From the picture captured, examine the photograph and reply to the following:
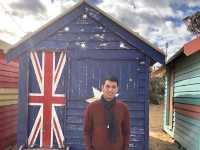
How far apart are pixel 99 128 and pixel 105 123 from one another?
4.0 inches

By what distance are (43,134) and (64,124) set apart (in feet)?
1.92

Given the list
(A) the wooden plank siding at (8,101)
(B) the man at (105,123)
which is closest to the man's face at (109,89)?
(B) the man at (105,123)

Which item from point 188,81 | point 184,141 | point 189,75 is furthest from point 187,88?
point 184,141

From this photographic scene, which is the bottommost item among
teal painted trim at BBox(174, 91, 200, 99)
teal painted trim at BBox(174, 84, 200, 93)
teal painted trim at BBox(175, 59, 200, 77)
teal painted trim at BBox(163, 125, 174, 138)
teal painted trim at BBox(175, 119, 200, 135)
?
teal painted trim at BBox(163, 125, 174, 138)

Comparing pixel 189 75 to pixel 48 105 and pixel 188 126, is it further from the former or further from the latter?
pixel 48 105

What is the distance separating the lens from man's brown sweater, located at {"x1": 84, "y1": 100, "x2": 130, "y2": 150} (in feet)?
15.5

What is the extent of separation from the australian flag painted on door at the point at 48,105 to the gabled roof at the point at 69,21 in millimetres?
346

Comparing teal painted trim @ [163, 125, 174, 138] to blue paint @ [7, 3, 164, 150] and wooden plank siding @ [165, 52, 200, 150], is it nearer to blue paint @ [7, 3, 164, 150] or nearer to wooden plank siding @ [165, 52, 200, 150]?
wooden plank siding @ [165, 52, 200, 150]

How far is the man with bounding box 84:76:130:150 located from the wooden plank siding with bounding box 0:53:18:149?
6.30 metres

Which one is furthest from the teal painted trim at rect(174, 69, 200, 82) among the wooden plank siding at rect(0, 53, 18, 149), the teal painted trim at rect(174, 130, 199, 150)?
the wooden plank siding at rect(0, 53, 18, 149)

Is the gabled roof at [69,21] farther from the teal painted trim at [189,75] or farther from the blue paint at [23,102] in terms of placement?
the teal painted trim at [189,75]

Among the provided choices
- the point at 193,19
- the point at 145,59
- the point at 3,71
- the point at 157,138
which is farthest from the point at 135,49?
the point at 193,19

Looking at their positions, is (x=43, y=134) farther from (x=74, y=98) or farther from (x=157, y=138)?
(x=157, y=138)

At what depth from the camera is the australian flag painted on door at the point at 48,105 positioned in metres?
9.08
